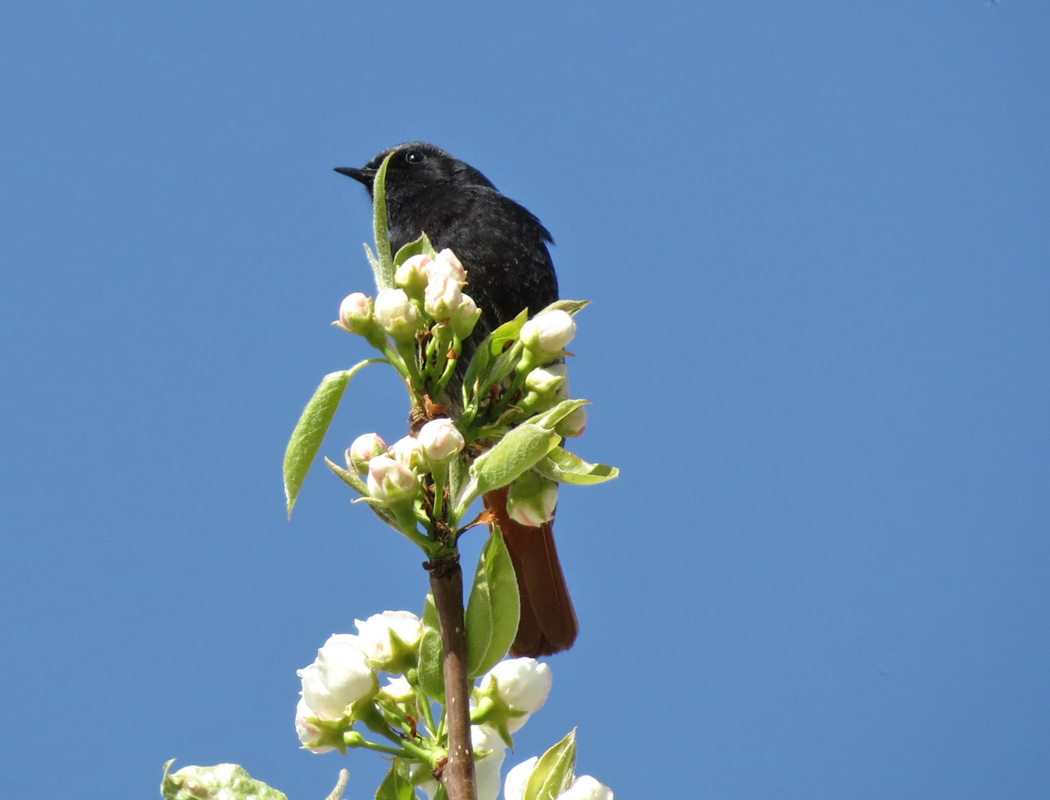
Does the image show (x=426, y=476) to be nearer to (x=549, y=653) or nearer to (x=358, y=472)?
(x=358, y=472)

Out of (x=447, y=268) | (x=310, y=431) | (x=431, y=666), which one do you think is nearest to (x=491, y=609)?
(x=431, y=666)

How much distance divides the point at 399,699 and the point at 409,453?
0.31 metres

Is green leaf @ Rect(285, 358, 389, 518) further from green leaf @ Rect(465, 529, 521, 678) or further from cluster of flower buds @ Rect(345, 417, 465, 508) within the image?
green leaf @ Rect(465, 529, 521, 678)

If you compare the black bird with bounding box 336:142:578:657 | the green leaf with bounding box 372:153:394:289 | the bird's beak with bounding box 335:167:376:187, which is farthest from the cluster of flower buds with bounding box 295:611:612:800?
the bird's beak with bounding box 335:167:376:187

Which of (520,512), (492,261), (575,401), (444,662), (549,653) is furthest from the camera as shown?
(492,261)

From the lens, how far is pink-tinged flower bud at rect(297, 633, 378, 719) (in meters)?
1.25

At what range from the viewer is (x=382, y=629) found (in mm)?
1335

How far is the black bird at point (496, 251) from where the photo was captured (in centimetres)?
316

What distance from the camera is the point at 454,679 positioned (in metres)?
1.19

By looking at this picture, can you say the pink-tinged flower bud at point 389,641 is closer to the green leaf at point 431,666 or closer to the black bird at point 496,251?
the green leaf at point 431,666

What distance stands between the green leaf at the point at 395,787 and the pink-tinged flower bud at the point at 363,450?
13.6 inches

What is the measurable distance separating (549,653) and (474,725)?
6.12 ft

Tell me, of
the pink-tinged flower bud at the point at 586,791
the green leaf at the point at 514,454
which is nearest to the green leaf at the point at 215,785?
the pink-tinged flower bud at the point at 586,791

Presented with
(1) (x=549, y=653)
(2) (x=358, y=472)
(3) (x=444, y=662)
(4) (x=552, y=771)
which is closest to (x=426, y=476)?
(2) (x=358, y=472)
